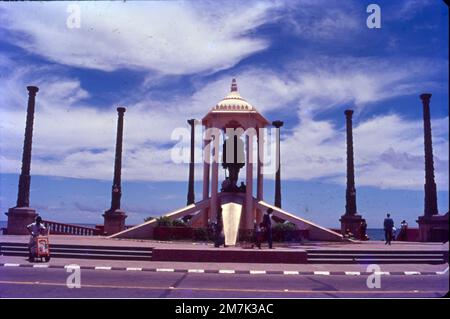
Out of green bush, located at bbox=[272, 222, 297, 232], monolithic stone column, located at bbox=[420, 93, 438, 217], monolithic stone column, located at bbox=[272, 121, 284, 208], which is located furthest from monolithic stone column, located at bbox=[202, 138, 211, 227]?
monolithic stone column, located at bbox=[420, 93, 438, 217]

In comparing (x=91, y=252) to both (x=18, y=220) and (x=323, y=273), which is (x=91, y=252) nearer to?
(x=323, y=273)

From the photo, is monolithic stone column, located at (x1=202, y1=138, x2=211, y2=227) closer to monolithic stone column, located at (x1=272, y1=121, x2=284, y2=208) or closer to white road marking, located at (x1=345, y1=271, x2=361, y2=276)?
monolithic stone column, located at (x1=272, y1=121, x2=284, y2=208)

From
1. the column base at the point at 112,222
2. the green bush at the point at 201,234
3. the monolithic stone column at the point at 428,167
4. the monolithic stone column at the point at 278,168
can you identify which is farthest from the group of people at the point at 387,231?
the column base at the point at 112,222

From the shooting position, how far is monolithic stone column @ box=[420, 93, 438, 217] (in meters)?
26.7

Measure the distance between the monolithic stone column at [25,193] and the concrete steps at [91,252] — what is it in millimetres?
8793

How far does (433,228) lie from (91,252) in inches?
788

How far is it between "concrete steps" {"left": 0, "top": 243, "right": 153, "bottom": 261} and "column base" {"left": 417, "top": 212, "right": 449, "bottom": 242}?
1803cm

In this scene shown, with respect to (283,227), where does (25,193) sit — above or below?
above

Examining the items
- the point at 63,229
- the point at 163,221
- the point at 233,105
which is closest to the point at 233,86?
the point at 233,105

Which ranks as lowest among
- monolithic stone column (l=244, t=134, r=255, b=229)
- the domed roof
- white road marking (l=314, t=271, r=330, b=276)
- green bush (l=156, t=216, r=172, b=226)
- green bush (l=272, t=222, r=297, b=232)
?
white road marking (l=314, t=271, r=330, b=276)

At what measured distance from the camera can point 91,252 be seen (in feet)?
53.1

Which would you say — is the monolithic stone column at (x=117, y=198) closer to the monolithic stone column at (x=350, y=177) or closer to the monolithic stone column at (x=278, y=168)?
the monolithic stone column at (x=278, y=168)
